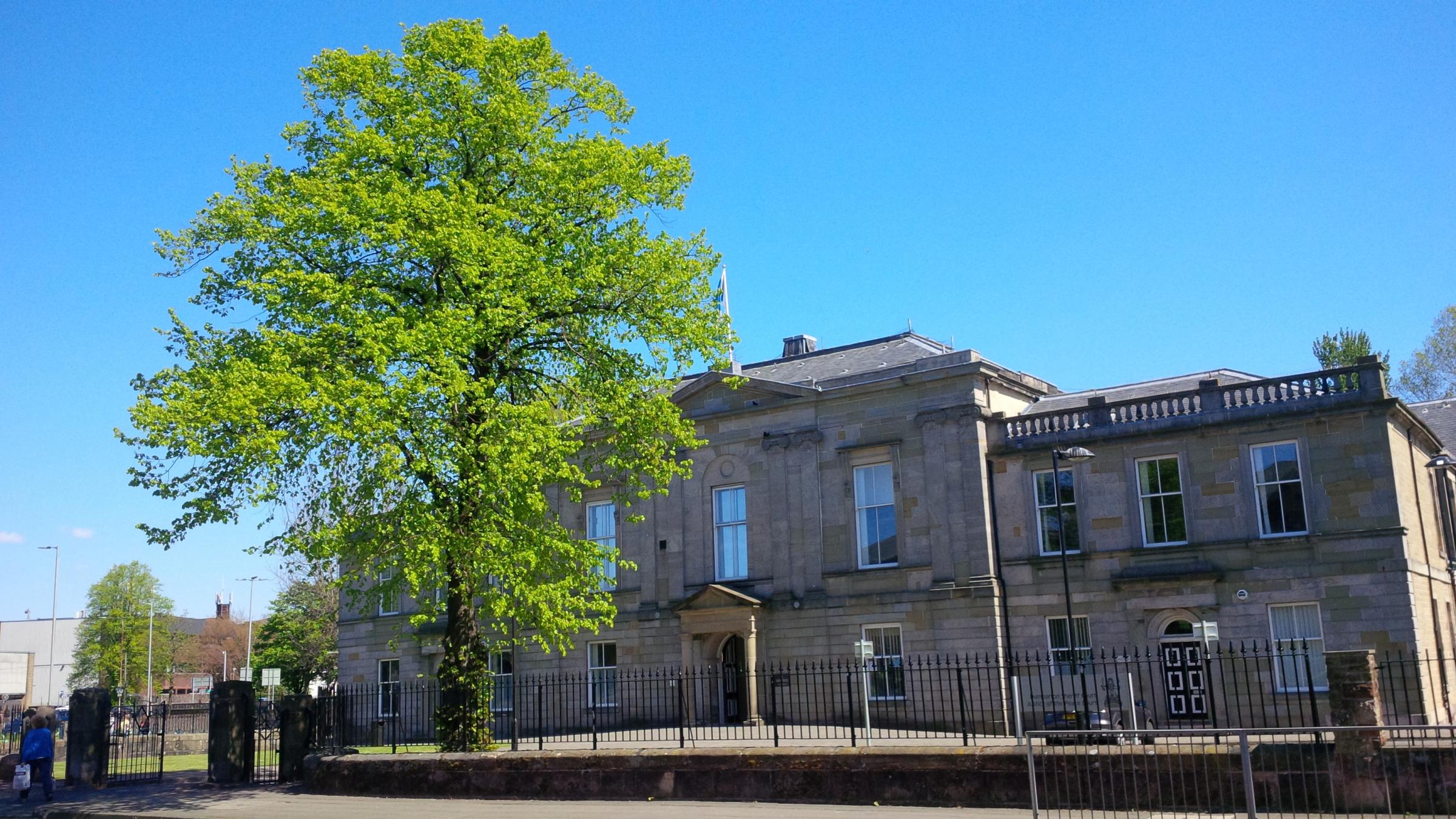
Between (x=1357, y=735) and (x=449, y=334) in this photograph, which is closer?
(x=1357, y=735)

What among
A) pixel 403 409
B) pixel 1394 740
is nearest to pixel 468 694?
pixel 403 409

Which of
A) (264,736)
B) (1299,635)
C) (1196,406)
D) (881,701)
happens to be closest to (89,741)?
(264,736)

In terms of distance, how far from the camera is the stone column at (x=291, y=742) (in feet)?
75.1

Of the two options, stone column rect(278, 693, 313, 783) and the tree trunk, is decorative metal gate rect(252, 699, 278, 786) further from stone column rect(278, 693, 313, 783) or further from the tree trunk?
the tree trunk

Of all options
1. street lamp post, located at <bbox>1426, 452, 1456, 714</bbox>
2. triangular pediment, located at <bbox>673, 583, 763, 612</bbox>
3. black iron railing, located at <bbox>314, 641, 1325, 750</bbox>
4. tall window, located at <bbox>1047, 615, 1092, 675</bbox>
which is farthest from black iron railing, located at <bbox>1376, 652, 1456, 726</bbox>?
triangular pediment, located at <bbox>673, 583, 763, 612</bbox>

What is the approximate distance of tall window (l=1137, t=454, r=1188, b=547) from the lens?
2947cm

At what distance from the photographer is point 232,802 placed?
20047 mm

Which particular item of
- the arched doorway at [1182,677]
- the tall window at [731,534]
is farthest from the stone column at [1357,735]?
the tall window at [731,534]

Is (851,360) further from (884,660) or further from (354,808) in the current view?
(354,808)

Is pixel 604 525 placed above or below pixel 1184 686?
above

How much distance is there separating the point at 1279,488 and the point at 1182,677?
521 cm

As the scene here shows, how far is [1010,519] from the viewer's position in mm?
31328

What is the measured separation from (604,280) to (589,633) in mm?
18112

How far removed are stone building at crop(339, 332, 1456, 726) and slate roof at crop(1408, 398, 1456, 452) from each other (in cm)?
41
